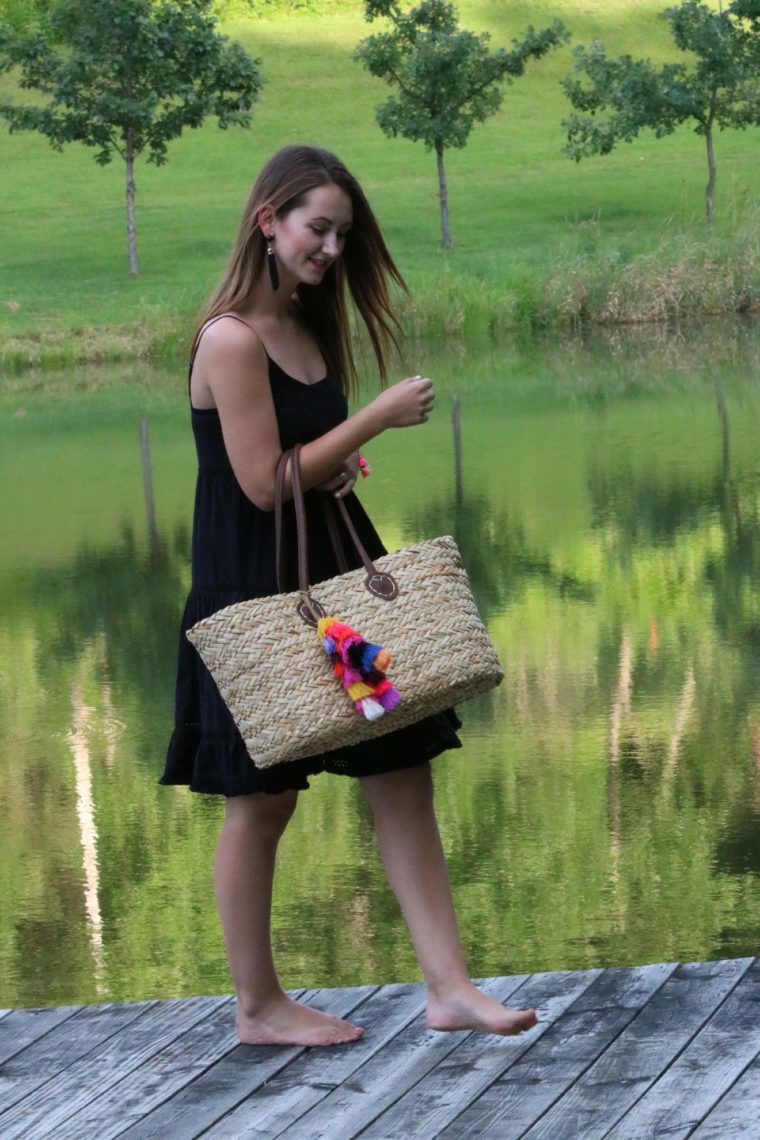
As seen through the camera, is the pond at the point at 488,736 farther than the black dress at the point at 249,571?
Yes

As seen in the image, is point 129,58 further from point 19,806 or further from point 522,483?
point 19,806

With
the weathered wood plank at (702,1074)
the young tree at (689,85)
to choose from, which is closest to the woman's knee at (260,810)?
the weathered wood plank at (702,1074)

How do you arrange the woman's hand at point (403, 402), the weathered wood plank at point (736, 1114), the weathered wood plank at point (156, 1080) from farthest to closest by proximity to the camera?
the woman's hand at point (403, 402), the weathered wood plank at point (156, 1080), the weathered wood plank at point (736, 1114)

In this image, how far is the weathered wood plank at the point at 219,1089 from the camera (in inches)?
119

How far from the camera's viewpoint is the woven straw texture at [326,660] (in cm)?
310

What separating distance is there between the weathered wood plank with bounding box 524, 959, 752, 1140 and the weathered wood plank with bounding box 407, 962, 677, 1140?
2 cm

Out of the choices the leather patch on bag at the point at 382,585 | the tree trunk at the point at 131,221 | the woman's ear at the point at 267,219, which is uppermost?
the tree trunk at the point at 131,221

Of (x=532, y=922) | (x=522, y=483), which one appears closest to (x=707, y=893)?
(x=532, y=922)

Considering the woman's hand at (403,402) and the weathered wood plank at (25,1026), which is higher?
the woman's hand at (403,402)

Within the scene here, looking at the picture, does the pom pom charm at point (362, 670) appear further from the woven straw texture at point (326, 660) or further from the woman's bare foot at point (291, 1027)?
the woman's bare foot at point (291, 1027)

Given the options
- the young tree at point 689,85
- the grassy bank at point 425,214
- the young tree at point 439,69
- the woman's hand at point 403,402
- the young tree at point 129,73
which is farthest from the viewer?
the young tree at point 689,85

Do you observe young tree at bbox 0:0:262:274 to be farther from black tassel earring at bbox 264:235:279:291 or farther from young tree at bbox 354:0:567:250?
black tassel earring at bbox 264:235:279:291

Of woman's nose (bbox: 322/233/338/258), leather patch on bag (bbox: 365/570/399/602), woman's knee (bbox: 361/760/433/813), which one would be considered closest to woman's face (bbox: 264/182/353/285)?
woman's nose (bbox: 322/233/338/258)

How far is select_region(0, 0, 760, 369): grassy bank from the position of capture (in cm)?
2311
